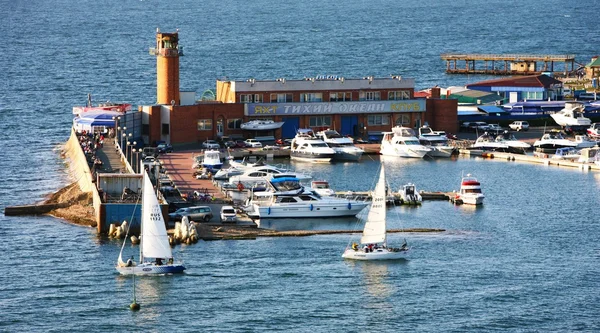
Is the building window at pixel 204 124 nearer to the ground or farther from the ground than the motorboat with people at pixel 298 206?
farther from the ground

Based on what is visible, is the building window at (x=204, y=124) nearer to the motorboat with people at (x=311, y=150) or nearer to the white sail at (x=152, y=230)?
the motorboat with people at (x=311, y=150)

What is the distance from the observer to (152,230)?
214ft

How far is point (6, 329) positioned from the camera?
57844 mm

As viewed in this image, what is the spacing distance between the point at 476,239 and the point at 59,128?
55.8 metres

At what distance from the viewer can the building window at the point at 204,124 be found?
103312 mm

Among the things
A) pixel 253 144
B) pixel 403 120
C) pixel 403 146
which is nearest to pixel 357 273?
pixel 403 146

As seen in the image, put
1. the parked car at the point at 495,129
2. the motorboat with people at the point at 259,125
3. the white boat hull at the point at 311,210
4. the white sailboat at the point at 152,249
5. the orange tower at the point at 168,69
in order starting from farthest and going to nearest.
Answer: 1. the parked car at the point at 495,129
2. the motorboat with people at the point at 259,125
3. the orange tower at the point at 168,69
4. the white boat hull at the point at 311,210
5. the white sailboat at the point at 152,249

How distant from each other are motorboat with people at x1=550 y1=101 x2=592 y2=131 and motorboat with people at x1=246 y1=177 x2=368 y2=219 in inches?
1468

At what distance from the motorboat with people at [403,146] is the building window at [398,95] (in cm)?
587

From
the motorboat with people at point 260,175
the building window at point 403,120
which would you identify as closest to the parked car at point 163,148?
the motorboat with people at point 260,175

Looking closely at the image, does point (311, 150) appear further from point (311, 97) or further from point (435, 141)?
point (435, 141)

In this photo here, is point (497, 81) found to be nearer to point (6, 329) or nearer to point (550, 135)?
point (550, 135)

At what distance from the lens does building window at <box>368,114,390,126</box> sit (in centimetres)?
10769

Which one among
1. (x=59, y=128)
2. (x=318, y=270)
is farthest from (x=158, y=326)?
(x=59, y=128)
